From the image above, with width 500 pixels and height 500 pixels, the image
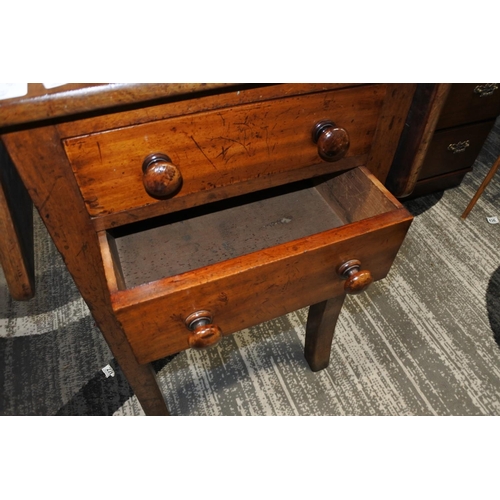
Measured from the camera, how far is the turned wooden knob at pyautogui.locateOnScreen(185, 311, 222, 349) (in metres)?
0.54

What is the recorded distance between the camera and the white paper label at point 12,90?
398mm

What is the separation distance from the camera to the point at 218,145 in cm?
54

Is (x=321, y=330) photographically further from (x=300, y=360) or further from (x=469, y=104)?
(x=469, y=104)

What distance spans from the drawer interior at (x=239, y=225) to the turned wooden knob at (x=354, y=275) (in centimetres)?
11

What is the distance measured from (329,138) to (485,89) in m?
0.83

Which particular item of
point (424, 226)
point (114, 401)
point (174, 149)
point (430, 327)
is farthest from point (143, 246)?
point (424, 226)

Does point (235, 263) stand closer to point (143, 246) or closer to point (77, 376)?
→ point (143, 246)

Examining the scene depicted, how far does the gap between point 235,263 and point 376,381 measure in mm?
646

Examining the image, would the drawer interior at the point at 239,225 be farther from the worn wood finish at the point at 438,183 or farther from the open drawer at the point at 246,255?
the worn wood finish at the point at 438,183

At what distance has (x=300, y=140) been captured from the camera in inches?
23.0

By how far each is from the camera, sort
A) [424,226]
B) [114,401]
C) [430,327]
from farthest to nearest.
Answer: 1. [424,226]
2. [430,327]
3. [114,401]

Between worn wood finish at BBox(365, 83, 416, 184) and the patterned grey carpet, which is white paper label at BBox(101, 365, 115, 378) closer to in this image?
the patterned grey carpet

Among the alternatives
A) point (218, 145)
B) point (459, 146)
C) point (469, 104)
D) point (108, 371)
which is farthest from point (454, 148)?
point (108, 371)

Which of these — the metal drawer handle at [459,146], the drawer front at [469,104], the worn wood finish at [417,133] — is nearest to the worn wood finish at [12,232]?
the worn wood finish at [417,133]
